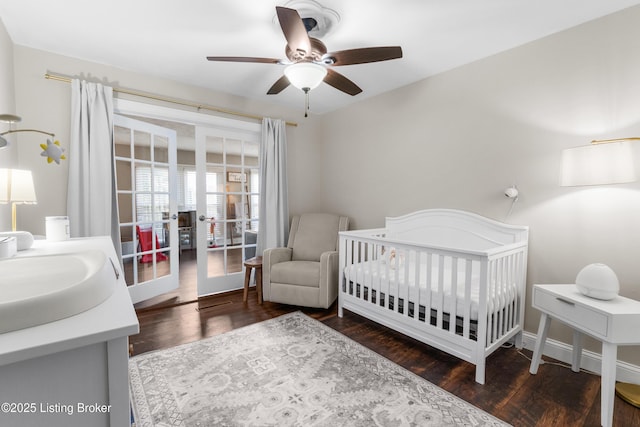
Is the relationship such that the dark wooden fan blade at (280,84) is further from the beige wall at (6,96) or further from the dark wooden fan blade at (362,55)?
the beige wall at (6,96)

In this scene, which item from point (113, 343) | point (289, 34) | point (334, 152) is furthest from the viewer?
point (334, 152)

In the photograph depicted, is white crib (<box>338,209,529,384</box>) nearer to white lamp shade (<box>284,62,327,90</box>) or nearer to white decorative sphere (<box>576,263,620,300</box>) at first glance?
white decorative sphere (<box>576,263,620,300</box>)

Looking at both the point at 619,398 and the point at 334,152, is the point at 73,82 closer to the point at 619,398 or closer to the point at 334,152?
the point at 334,152

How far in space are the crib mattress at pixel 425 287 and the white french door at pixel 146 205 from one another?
200 cm

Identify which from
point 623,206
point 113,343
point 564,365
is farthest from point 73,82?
point 564,365

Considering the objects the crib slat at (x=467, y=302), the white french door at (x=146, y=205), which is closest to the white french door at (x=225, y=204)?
the white french door at (x=146, y=205)

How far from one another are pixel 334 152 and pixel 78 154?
2665mm

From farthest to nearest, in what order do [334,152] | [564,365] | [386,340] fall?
[334,152] → [386,340] → [564,365]

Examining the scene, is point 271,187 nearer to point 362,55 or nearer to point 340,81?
point 340,81

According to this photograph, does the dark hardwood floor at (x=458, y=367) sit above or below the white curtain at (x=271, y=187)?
below

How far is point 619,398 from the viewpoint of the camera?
1672 millimetres

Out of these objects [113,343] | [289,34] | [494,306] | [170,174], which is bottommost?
[494,306]

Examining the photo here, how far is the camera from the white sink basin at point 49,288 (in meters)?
0.52

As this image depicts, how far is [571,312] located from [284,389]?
168 cm
